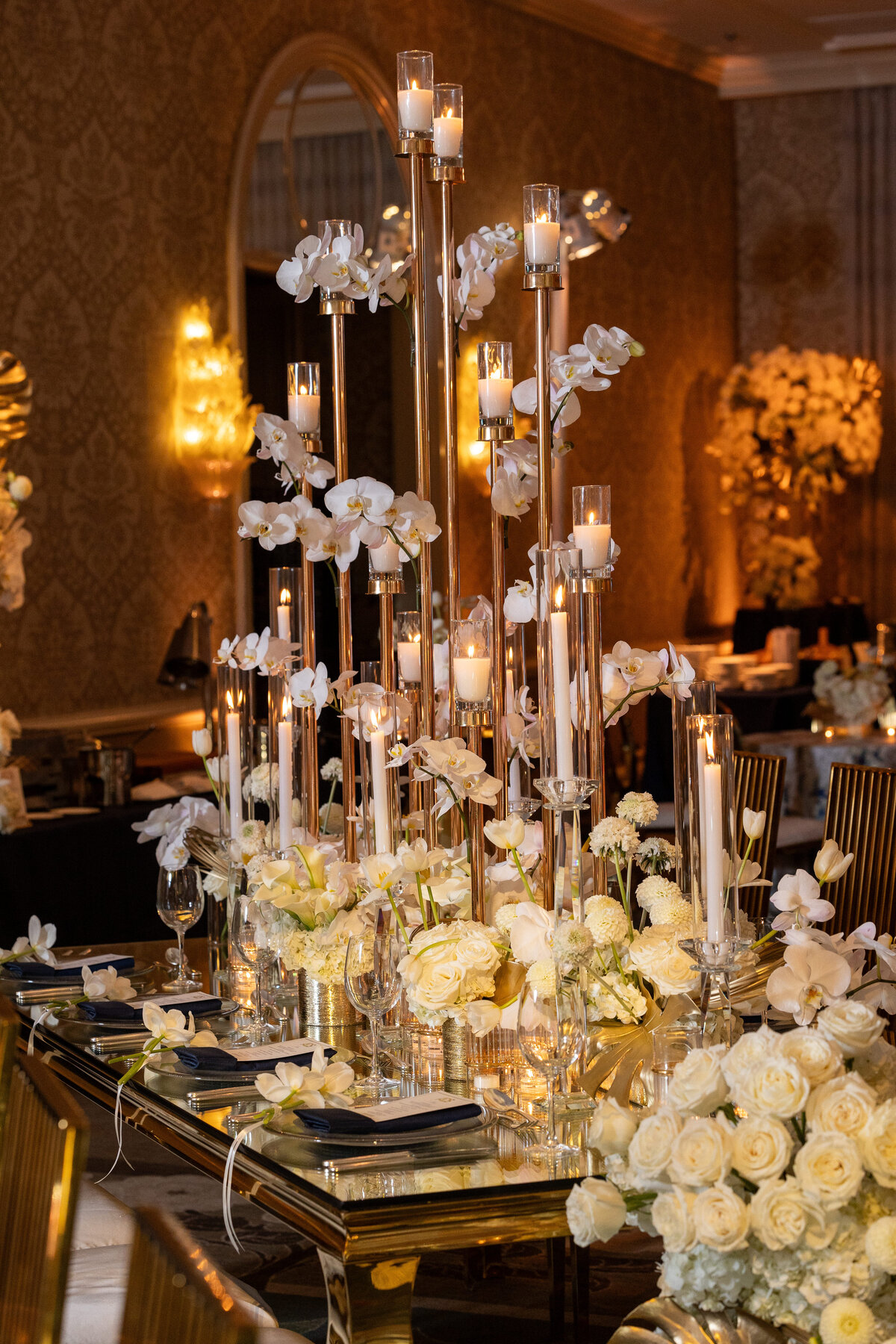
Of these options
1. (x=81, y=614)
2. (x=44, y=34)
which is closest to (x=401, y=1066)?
(x=81, y=614)

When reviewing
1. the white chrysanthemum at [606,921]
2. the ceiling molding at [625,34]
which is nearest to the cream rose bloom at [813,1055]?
the white chrysanthemum at [606,921]

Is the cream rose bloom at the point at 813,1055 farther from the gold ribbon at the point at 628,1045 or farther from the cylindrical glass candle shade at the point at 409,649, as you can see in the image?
the cylindrical glass candle shade at the point at 409,649

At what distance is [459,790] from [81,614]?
4.11 m

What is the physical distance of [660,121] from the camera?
9695 mm

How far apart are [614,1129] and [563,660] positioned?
0.73 meters

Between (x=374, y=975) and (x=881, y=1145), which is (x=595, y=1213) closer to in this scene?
(x=881, y=1145)

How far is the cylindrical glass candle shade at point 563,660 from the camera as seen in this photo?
2127 millimetres

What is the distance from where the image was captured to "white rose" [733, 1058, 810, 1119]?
1.51m

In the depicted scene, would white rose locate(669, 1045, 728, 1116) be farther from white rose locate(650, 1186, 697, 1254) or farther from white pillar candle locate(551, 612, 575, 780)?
white pillar candle locate(551, 612, 575, 780)

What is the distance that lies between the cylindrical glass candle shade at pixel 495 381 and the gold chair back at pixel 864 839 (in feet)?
4.83

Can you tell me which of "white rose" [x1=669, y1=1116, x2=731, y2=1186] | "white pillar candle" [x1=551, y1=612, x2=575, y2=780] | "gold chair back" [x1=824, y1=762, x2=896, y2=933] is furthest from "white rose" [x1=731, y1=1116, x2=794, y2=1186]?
"gold chair back" [x1=824, y1=762, x2=896, y2=933]

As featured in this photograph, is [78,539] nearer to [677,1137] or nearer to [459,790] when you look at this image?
[459,790]

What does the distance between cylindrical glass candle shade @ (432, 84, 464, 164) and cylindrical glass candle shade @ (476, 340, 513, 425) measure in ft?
1.06

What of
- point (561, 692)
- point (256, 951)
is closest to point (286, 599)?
point (256, 951)
